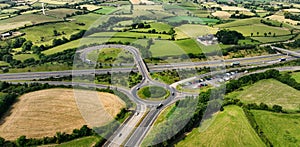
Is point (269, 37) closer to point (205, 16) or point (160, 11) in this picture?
point (205, 16)

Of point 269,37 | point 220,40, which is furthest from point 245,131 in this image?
point 269,37

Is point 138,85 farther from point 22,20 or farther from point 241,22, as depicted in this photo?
point 22,20

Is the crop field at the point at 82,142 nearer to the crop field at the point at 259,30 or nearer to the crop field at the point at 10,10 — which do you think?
the crop field at the point at 259,30

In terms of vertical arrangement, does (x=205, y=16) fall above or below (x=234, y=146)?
above

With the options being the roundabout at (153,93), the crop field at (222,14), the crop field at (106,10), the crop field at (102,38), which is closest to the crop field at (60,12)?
the crop field at (106,10)

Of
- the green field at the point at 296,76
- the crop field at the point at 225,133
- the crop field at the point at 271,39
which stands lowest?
the crop field at the point at 225,133

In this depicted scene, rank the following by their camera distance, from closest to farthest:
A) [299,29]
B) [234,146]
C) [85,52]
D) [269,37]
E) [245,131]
Answer: [234,146], [245,131], [85,52], [269,37], [299,29]

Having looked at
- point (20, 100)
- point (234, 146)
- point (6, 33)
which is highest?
point (6, 33)
